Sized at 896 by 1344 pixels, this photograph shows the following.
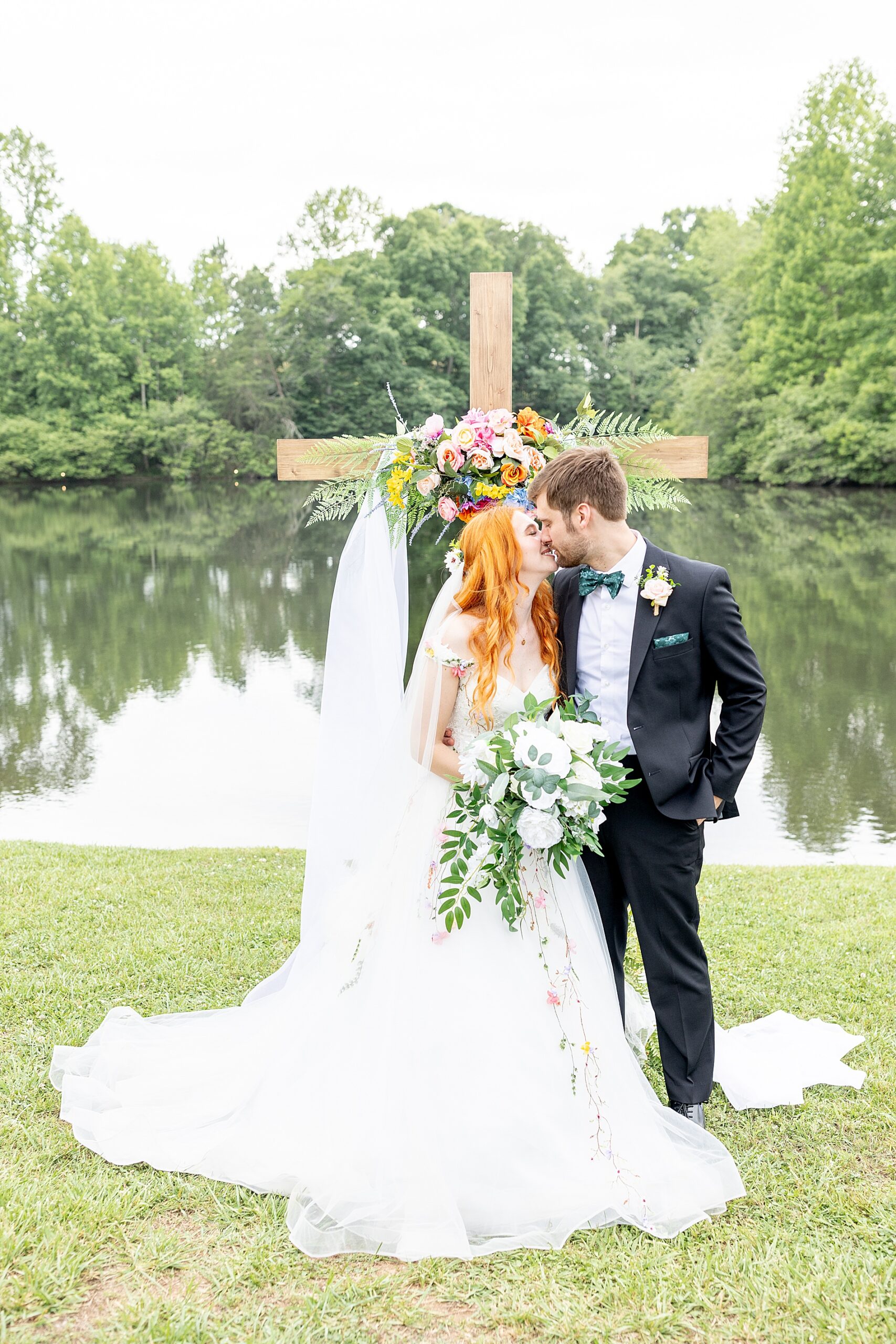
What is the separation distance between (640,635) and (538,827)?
0.78 m

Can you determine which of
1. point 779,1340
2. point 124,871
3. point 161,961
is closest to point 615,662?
point 779,1340

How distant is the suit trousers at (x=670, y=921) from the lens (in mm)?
3436

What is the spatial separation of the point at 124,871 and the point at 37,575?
57.7ft

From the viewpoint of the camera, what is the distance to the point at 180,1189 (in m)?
3.12

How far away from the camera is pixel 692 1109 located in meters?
3.52

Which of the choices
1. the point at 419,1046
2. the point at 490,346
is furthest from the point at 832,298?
the point at 419,1046

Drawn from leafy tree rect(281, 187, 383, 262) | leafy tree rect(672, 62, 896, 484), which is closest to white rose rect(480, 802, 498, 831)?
leafy tree rect(672, 62, 896, 484)

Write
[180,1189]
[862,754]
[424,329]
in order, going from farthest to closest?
[424,329], [862,754], [180,1189]

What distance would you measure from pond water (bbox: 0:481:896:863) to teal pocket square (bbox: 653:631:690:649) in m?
1.09

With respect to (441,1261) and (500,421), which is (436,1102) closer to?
(441,1261)

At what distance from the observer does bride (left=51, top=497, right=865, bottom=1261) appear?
302 cm

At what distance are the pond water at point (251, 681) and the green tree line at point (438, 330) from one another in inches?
478

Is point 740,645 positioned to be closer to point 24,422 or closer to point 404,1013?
point 404,1013

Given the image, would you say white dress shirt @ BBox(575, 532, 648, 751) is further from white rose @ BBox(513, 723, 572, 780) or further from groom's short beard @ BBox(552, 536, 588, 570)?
white rose @ BBox(513, 723, 572, 780)
